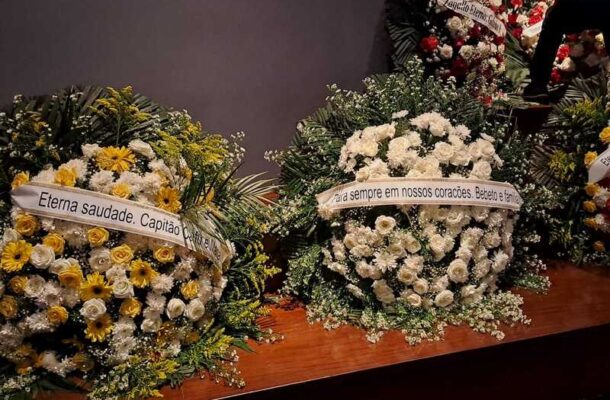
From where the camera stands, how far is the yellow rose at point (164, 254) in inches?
61.8

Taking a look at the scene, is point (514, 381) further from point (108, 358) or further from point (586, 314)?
point (108, 358)

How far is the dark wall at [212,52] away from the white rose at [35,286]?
0.63 metres

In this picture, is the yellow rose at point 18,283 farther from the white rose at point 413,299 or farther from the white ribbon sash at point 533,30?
the white ribbon sash at point 533,30

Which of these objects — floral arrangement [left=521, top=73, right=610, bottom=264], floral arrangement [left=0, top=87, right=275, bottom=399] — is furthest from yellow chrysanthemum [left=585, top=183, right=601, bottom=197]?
floral arrangement [left=0, top=87, right=275, bottom=399]

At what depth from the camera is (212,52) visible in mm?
2031

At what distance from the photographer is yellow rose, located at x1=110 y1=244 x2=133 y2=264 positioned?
1518mm

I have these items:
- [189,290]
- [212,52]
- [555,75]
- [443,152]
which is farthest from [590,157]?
[189,290]

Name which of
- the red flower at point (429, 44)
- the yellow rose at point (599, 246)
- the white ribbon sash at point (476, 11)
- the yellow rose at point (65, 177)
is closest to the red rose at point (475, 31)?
the white ribbon sash at point (476, 11)

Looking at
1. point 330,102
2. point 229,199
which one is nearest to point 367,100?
point 330,102

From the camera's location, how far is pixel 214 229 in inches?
66.7

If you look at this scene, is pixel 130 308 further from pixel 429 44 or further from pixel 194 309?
pixel 429 44

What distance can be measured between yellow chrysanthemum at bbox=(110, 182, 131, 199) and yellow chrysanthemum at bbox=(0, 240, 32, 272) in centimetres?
24

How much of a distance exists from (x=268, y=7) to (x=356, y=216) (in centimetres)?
81

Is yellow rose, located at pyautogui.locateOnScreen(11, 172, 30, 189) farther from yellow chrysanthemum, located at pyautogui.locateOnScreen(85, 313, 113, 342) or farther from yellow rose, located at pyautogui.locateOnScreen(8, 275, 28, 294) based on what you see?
yellow chrysanthemum, located at pyautogui.locateOnScreen(85, 313, 113, 342)
